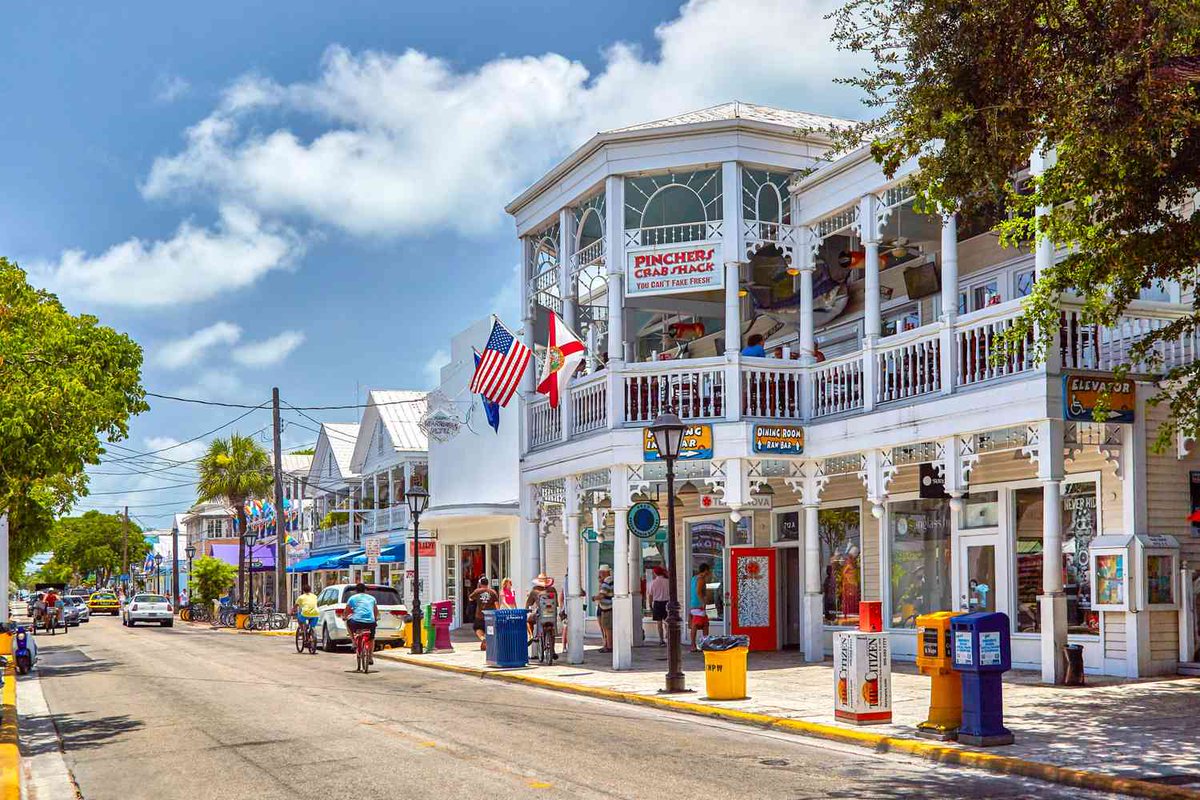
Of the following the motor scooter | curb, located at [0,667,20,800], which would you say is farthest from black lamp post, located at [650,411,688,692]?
the motor scooter

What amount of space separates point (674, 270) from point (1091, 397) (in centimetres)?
771

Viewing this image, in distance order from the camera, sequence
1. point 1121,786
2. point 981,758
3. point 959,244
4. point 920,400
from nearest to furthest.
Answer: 1. point 1121,786
2. point 981,758
3. point 920,400
4. point 959,244

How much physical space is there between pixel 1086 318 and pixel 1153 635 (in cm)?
563

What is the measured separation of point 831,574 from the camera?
78.8 feet

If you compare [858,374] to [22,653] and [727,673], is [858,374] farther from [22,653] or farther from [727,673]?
[22,653]

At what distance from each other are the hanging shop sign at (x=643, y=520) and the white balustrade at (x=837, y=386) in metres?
3.54

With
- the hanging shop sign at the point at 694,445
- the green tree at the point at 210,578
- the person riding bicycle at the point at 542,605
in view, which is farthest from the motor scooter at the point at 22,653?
the green tree at the point at 210,578

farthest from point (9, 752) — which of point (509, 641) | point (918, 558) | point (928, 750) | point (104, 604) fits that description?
point (104, 604)

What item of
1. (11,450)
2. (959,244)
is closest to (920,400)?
(959,244)

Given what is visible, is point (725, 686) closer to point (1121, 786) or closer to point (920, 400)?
point (920, 400)

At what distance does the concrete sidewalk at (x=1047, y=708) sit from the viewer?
10.9 m

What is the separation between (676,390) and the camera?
22.4 m

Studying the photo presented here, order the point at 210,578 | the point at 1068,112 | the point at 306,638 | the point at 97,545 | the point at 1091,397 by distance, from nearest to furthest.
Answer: the point at 1068,112, the point at 1091,397, the point at 306,638, the point at 210,578, the point at 97,545

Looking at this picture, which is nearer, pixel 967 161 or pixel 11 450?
pixel 967 161
